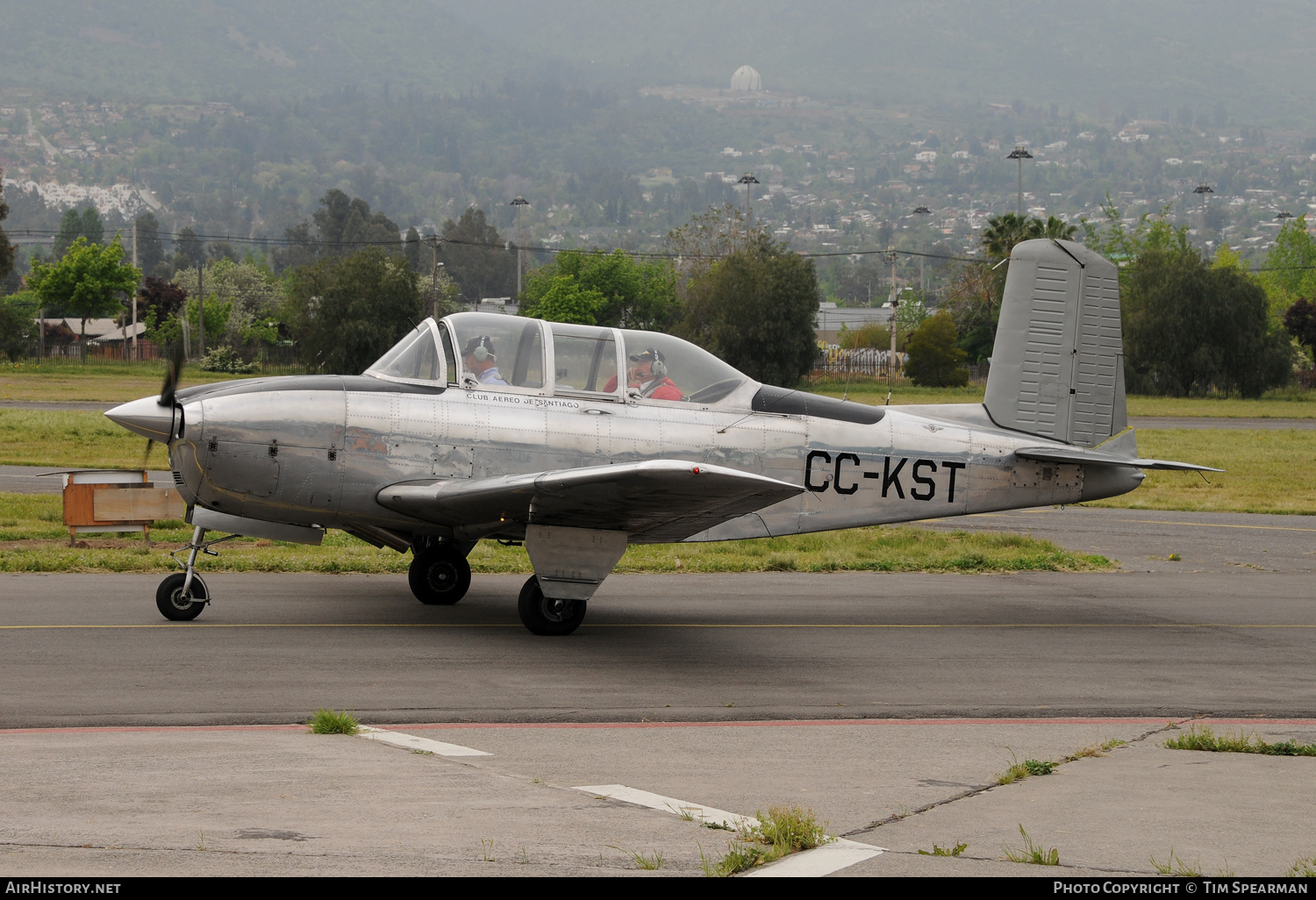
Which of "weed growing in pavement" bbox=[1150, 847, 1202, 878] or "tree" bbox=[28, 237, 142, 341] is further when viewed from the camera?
"tree" bbox=[28, 237, 142, 341]

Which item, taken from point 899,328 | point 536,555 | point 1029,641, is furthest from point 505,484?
point 899,328

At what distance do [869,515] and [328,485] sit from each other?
5305mm

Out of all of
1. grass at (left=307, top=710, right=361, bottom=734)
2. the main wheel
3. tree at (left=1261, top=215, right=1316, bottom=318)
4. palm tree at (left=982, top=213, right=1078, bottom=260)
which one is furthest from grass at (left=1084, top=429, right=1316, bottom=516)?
tree at (left=1261, top=215, right=1316, bottom=318)

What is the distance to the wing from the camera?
9.37m

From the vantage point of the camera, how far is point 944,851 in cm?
510

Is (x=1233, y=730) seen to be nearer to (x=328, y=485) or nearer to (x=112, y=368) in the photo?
(x=328, y=485)

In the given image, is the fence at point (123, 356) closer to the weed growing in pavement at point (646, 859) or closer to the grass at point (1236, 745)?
the grass at point (1236, 745)

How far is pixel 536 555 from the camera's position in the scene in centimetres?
1063

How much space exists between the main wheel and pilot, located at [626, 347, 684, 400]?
8.54 feet

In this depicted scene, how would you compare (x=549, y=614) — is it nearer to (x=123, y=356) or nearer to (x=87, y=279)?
(x=87, y=279)

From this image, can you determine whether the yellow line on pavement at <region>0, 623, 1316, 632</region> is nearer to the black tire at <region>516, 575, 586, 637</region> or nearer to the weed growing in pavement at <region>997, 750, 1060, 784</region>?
the black tire at <region>516, 575, 586, 637</region>

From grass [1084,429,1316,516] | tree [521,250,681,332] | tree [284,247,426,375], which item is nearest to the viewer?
grass [1084,429,1316,516]

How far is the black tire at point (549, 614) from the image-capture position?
1102 centimetres

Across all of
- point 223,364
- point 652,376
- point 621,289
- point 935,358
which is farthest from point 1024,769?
point 621,289
